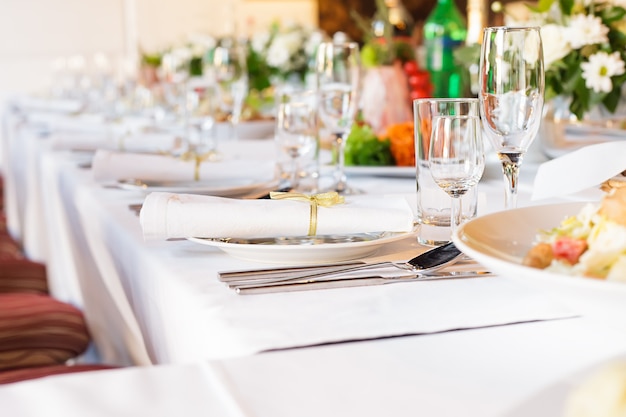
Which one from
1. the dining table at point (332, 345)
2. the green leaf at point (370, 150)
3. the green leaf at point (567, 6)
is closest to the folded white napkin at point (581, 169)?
the dining table at point (332, 345)

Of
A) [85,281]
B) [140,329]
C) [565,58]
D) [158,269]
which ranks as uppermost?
[565,58]

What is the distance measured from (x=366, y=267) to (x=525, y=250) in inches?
7.5

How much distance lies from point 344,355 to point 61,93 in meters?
5.08

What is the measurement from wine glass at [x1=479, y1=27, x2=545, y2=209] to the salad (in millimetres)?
276

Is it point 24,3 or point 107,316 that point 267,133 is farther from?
point 24,3

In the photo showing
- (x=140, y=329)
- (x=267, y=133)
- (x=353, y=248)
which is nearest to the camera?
(x=353, y=248)

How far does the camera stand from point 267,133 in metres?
2.62

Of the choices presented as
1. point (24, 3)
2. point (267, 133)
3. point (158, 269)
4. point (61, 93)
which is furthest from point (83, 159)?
point (24, 3)

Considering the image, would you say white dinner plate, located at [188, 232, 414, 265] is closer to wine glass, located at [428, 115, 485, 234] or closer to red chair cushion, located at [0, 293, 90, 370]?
wine glass, located at [428, 115, 485, 234]

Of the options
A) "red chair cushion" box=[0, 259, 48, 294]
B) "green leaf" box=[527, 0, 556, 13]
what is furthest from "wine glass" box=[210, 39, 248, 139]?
Result: "green leaf" box=[527, 0, 556, 13]

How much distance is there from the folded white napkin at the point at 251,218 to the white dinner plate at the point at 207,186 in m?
0.37

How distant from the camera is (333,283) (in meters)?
0.83

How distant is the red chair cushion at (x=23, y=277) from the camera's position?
6.69 feet

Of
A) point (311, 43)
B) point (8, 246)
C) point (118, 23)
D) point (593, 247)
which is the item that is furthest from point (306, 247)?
point (118, 23)
